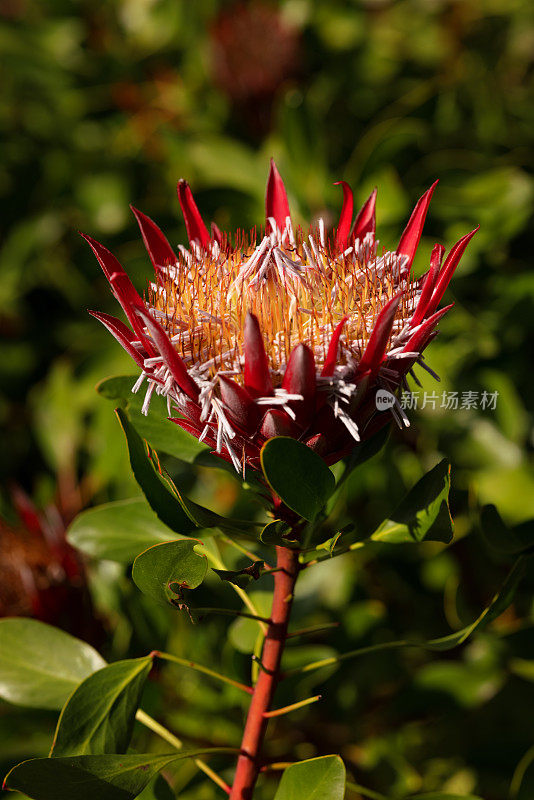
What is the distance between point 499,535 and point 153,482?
498 millimetres

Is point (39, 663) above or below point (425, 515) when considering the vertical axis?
below

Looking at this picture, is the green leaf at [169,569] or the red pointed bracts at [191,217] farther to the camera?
the red pointed bracts at [191,217]

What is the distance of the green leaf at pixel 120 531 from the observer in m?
1.01

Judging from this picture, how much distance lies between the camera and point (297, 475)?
69cm

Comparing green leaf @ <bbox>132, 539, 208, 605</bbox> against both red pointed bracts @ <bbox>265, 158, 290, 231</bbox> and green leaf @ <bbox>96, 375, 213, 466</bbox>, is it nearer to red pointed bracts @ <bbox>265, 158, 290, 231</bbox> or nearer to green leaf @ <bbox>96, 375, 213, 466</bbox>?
green leaf @ <bbox>96, 375, 213, 466</bbox>

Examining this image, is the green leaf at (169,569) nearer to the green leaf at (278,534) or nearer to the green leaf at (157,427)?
the green leaf at (278,534)

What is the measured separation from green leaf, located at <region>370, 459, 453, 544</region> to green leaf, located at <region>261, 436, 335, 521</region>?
13cm

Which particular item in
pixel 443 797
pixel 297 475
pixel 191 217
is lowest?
pixel 443 797

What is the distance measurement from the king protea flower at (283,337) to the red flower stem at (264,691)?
203mm

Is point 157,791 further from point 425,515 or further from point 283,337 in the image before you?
point 283,337

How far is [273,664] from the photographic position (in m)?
0.87

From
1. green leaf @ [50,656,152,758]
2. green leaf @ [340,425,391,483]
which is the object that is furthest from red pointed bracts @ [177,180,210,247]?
green leaf @ [50,656,152,758]

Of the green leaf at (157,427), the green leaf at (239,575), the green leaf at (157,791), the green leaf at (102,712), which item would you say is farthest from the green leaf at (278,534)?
the green leaf at (157,791)

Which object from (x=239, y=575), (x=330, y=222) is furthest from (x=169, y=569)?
(x=330, y=222)
